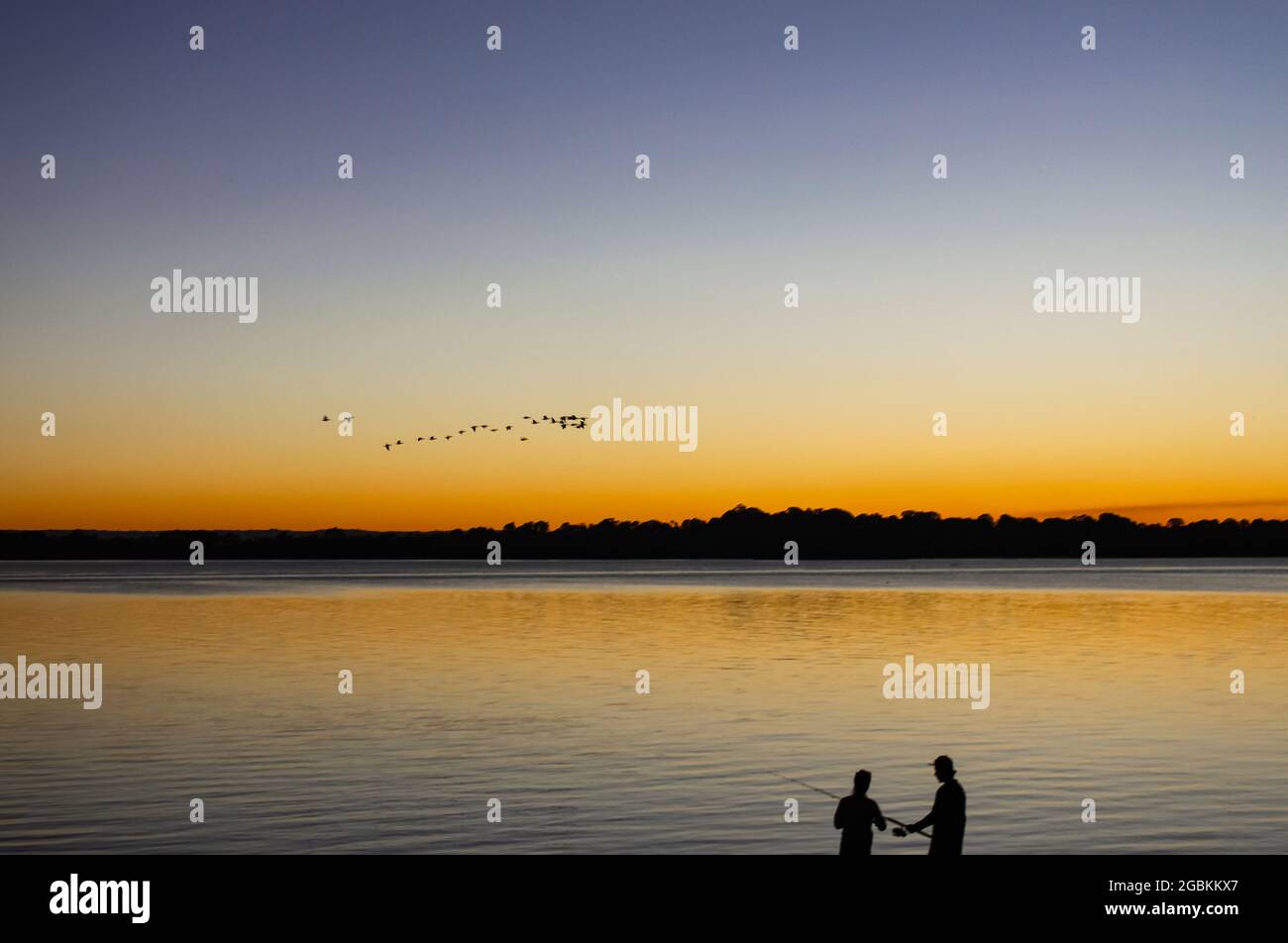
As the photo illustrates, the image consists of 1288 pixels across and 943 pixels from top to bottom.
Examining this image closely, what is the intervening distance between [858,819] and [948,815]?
111 centimetres

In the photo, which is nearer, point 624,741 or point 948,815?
point 948,815

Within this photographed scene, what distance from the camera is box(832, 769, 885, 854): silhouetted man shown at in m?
16.4

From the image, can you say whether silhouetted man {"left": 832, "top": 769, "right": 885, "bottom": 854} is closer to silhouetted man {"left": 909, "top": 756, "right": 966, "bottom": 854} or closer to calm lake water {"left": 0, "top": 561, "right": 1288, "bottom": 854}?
silhouetted man {"left": 909, "top": 756, "right": 966, "bottom": 854}

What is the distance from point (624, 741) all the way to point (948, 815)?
2081 cm

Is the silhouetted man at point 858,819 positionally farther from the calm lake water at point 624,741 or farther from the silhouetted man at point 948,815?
the calm lake water at point 624,741

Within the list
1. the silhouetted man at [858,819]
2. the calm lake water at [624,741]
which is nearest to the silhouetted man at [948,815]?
the silhouetted man at [858,819]

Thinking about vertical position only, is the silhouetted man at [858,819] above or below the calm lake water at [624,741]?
above

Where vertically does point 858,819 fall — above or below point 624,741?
above

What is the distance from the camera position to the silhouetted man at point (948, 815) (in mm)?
16422

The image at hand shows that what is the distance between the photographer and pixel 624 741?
1441 inches

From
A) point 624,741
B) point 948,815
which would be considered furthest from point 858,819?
point 624,741

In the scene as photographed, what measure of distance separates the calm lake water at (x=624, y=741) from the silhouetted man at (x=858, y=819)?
7.50 m

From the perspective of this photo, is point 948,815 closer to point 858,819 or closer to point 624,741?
point 858,819

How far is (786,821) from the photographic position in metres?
26.0
